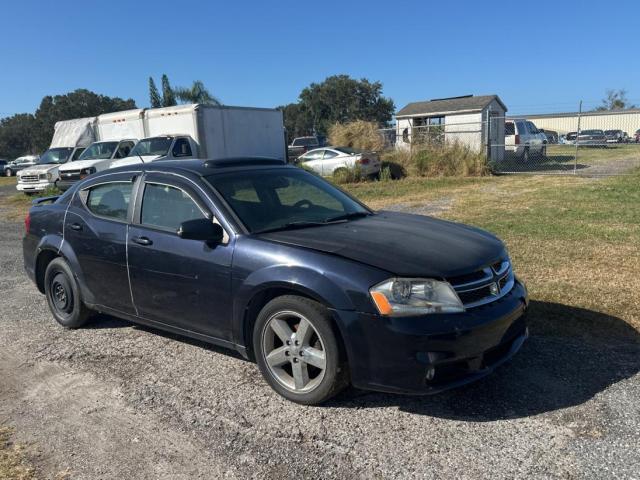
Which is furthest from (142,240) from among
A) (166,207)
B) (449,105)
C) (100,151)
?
(449,105)

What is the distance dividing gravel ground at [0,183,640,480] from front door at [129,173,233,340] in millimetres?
438

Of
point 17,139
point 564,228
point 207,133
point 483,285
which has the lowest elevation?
point 564,228

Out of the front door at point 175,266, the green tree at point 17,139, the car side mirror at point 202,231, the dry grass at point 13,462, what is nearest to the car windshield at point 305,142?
the front door at point 175,266

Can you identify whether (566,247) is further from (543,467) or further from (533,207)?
(543,467)

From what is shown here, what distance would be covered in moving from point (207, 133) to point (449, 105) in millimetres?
14890

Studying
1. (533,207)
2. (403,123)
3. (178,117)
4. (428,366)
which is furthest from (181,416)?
(403,123)

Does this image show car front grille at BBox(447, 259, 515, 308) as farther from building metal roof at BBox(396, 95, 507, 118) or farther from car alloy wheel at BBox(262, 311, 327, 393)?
building metal roof at BBox(396, 95, 507, 118)

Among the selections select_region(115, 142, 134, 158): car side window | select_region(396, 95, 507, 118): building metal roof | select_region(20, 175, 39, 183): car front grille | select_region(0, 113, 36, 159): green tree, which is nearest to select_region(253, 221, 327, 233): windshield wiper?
select_region(115, 142, 134, 158): car side window

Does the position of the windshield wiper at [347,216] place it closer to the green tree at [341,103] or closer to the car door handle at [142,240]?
the car door handle at [142,240]

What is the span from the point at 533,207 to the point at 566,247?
165 inches

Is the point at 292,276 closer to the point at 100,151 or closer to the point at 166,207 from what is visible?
the point at 166,207

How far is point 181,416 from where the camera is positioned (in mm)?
3477

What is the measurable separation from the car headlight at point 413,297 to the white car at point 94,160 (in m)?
15.1

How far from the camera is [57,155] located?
2108cm
